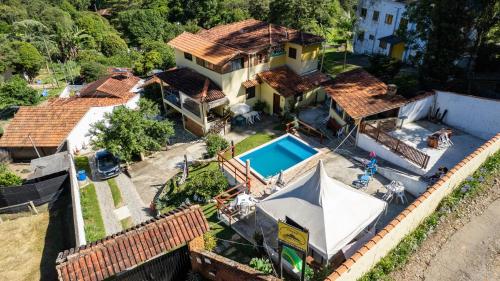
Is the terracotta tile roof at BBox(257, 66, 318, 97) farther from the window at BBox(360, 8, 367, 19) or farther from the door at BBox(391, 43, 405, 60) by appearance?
the window at BBox(360, 8, 367, 19)

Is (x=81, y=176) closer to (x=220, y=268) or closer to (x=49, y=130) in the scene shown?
(x=49, y=130)

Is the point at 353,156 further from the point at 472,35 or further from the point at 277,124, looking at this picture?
the point at 472,35

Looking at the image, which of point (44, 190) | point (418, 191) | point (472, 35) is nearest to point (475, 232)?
point (418, 191)

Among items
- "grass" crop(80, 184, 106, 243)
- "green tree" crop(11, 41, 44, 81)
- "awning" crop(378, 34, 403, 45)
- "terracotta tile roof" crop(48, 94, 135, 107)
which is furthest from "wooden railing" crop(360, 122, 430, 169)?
"green tree" crop(11, 41, 44, 81)

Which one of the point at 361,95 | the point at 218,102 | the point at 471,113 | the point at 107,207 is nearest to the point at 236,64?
the point at 218,102

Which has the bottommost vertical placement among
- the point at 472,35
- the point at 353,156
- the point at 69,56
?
the point at 69,56

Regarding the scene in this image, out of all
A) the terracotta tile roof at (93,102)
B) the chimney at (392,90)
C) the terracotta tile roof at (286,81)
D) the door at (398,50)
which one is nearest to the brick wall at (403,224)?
the chimney at (392,90)
